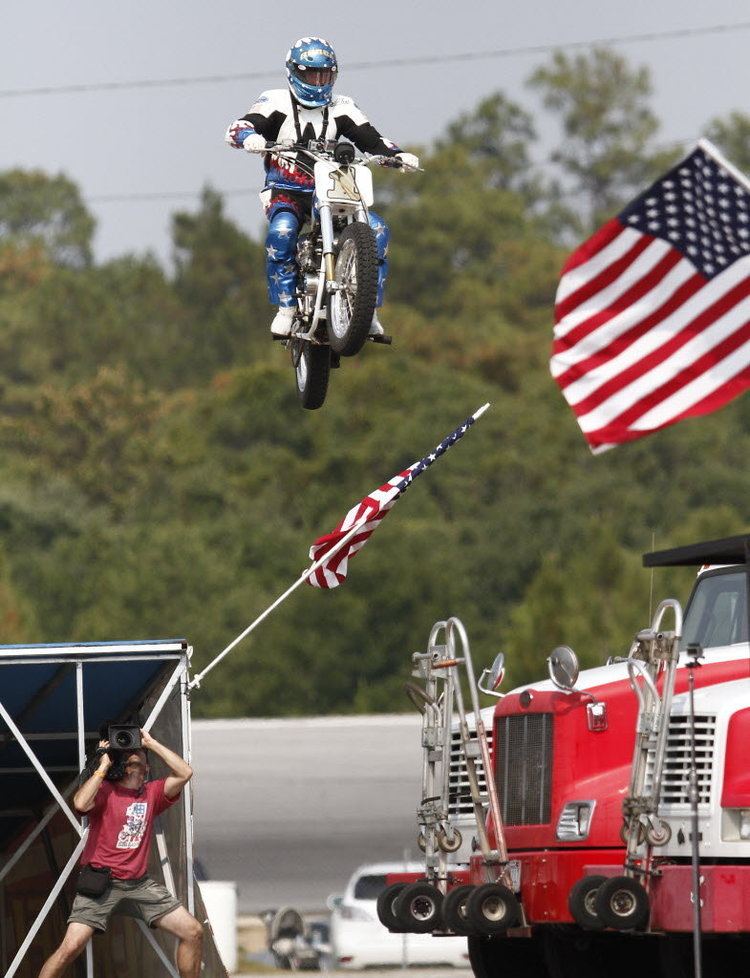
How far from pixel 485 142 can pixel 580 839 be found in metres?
76.6

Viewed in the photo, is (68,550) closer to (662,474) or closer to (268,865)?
(662,474)

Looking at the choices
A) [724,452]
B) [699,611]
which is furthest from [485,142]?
[699,611]

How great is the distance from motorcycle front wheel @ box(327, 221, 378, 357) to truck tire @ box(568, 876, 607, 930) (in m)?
2.85

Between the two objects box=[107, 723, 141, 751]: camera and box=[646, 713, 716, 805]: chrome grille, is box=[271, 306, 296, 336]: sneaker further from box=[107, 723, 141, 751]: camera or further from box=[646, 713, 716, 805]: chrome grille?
box=[646, 713, 716, 805]: chrome grille

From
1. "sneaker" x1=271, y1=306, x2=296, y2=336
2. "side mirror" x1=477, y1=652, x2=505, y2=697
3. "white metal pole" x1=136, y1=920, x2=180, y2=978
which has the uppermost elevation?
"sneaker" x1=271, y1=306, x2=296, y2=336

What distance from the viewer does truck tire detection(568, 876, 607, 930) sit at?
9867 mm

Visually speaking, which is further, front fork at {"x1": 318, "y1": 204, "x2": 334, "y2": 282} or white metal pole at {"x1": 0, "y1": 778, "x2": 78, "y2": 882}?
white metal pole at {"x1": 0, "y1": 778, "x2": 78, "y2": 882}

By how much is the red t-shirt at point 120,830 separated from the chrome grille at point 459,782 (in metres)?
1.63

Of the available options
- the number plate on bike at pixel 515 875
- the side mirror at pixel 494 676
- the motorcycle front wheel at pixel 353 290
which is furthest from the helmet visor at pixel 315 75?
the number plate on bike at pixel 515 875

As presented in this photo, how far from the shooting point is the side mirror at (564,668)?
34.1 feet

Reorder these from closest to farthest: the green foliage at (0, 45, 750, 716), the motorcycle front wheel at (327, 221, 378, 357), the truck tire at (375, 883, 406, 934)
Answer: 1. the motorcycle front wheel at (327, 221, 378, 357)
2. the truck tire at (375, 883, 406, 934)
3. the green foliage at (0, 45, 750, 716)

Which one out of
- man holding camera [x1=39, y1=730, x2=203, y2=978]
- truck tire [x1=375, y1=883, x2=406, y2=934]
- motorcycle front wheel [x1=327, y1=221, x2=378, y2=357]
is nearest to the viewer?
motorcycle front wheel [x1=327, y1=221, x2=378, y2=357]

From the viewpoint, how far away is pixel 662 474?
190 feet

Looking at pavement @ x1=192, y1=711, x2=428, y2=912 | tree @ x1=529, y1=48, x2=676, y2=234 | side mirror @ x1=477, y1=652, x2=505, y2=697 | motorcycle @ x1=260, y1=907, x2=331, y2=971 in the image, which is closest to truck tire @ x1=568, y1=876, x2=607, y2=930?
side mirror @ x1=477, y1=652, x2=505, y2=697
